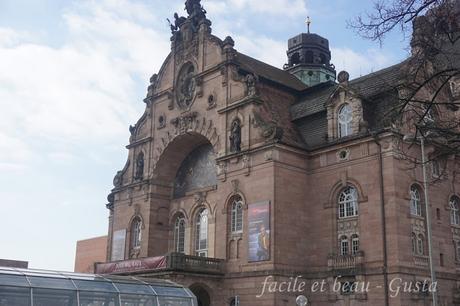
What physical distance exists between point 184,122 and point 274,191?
40.3 feet

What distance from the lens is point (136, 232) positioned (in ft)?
167

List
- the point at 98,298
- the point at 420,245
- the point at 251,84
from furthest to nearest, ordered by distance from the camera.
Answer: the point at 251,84 → the point at 420,245 → the point at 98,298

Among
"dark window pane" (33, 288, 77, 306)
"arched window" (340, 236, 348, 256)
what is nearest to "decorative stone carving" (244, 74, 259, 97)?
"arched window" (340, 236, 348, 256)

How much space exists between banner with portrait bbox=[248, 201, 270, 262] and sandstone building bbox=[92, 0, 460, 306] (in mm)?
70

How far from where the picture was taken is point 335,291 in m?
36.3

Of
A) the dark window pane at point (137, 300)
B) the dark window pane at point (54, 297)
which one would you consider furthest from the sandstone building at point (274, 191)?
the dark window pane at point (54, 297)

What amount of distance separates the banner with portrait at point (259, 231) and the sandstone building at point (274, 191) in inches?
2.7

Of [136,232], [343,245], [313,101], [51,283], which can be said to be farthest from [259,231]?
[51,283]

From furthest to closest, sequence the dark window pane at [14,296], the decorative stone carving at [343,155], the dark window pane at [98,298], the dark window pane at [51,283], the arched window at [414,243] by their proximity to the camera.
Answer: the decorative stone carving at [343,155] → the arched window at [414,243] → the dark window pane at [98,298] → the dark window pane at [51,283] → the dark window pane at [14,296]

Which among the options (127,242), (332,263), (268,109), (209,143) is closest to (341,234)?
(332,263)

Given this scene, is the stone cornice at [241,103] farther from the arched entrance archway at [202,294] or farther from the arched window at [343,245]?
the arched entrance archway at [202,294]

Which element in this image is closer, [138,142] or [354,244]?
[354,244]

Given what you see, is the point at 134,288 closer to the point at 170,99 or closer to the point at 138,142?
the point at 170,99

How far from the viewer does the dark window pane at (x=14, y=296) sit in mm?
22438
